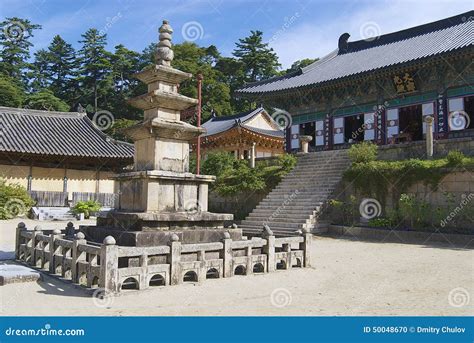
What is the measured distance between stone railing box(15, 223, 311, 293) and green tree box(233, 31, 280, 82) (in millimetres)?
51642

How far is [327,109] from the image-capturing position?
2647cm

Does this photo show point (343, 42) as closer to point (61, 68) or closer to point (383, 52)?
point (383, 52)

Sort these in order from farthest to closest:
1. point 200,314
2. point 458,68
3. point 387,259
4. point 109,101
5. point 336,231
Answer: point 109,101, point 458,68, point 336,231, point 387,259, point 200,314

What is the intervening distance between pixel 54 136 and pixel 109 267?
2283 centimetres

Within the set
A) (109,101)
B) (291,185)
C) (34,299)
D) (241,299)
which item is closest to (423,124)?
(291,185)

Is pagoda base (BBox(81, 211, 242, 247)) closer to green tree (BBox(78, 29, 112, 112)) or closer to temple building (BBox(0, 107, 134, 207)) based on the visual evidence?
temple building (BBox(0, 107, 134, 207))

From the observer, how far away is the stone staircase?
18359mm

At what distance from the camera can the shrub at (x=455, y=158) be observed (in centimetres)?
1614

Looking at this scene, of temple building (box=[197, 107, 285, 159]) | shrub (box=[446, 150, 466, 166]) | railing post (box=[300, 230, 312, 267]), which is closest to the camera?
railing post (box=[300, 230, 312, 267])

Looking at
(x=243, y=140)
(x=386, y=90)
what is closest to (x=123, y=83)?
(x=243, y=140)

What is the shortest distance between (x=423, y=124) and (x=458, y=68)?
130 inches

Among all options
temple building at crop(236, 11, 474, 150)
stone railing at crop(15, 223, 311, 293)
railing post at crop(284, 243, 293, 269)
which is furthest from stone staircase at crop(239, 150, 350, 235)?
stone railing at crop(15, 223, 311, 293)

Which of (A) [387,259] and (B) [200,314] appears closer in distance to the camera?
(B) [200,314]

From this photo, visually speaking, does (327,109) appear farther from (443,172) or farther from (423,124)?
(443,172)
